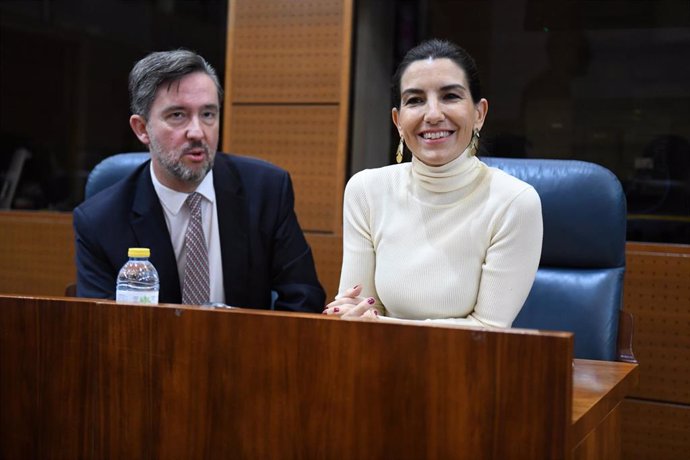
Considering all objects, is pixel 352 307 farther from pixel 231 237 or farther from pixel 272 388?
pixel 231 237

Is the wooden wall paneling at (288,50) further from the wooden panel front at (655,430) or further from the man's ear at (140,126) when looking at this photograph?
the wooden panel front at (655,430)

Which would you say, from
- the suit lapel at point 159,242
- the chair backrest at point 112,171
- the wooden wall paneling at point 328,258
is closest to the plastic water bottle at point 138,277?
the suit lapel at point 159,242

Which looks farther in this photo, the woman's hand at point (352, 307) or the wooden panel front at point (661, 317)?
the wooden panel front at point (661, 317)

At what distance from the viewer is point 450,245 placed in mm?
1788

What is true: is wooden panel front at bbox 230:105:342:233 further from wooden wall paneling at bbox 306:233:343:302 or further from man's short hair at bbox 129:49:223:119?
man's short hair at bbox 129:49:223:119

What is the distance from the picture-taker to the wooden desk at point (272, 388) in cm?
102

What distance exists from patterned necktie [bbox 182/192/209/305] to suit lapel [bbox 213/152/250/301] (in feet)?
0.21

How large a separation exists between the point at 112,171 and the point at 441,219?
110 cm

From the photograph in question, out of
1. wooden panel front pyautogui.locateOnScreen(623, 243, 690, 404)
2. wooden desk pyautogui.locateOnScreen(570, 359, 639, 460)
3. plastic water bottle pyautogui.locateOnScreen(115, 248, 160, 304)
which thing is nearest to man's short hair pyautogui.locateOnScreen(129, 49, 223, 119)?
plastic water bottle pyautogui.locateOnScreen(115, 248, 160, 304)

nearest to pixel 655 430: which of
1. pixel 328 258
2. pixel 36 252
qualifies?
pixel 328 258

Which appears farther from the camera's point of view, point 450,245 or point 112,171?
point 112,171

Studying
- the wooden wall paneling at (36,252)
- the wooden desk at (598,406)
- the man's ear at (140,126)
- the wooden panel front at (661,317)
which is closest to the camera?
the wooden desk at (598,406)

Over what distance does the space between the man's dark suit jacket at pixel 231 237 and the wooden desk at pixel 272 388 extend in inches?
30.2

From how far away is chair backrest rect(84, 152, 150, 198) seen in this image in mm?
2406
